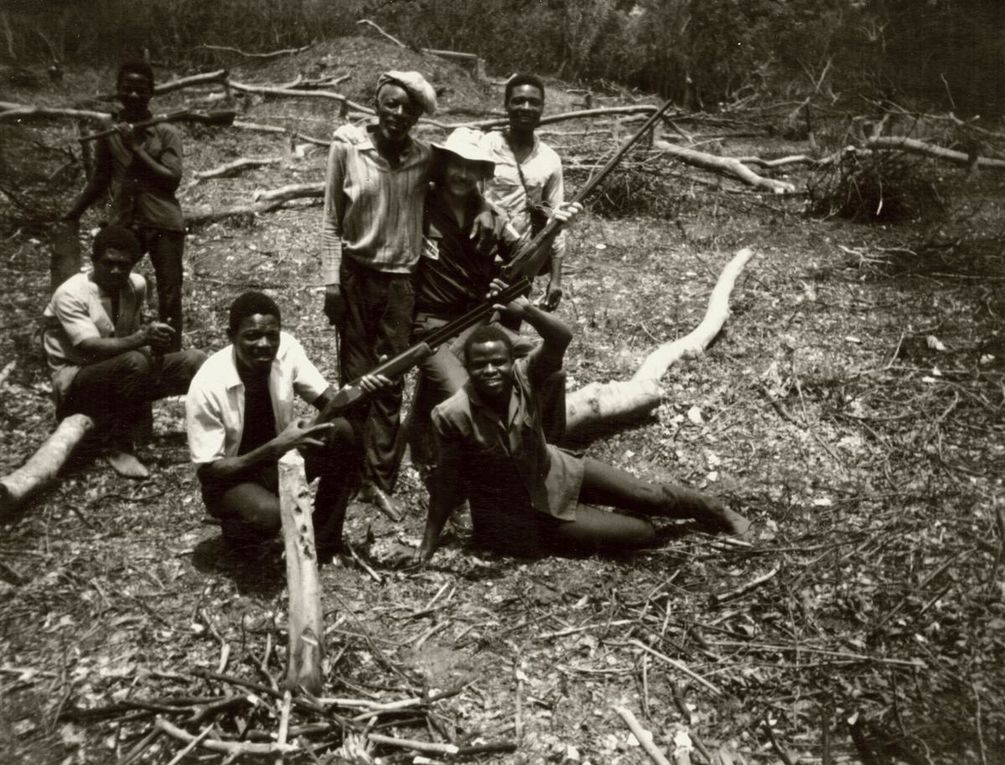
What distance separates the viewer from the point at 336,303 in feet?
14.3

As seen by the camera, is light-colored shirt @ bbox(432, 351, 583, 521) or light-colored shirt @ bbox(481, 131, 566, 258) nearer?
light-colored shirt @ bbox(432, 351, 583, 521)

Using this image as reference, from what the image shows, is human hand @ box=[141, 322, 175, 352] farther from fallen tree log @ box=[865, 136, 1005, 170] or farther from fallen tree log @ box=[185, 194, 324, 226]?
fallen tree log @ box=[865, 136, 1005, 170]

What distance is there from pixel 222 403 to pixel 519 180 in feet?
6.92

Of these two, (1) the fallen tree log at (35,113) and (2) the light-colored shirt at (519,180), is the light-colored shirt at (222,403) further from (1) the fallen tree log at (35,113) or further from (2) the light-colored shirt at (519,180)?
(1) the fallen tree log at (35,113)

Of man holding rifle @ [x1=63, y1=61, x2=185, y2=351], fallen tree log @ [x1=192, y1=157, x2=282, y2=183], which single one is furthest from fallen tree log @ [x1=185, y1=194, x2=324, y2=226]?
man holding rifle @ [x1=63, y1=61, x2=185, y2=351]

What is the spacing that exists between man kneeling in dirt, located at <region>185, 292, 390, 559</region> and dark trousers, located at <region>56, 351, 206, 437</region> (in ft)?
3.44

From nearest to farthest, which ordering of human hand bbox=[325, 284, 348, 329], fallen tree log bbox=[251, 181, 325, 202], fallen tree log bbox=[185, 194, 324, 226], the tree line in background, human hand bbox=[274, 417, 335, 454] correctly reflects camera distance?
human hand bbox=[274, 417, 335, 454], human hand bbox=[325, 284, 348, 329], fallen tree log bbox=[185, 194, 324, 226], fallen tree log bbox=[251, 181, 325, 202], the tree line in background

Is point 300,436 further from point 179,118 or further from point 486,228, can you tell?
point 179,118

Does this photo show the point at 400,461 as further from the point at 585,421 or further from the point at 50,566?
the point at 50,566

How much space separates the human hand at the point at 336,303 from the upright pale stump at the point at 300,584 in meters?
1.33

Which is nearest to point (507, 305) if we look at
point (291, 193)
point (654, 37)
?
point (291, 193)

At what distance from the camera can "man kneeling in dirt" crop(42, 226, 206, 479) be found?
4516mm

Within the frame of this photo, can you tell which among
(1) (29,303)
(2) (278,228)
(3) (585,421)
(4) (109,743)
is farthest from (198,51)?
(4) (109,743)

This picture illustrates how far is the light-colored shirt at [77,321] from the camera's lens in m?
4.50
